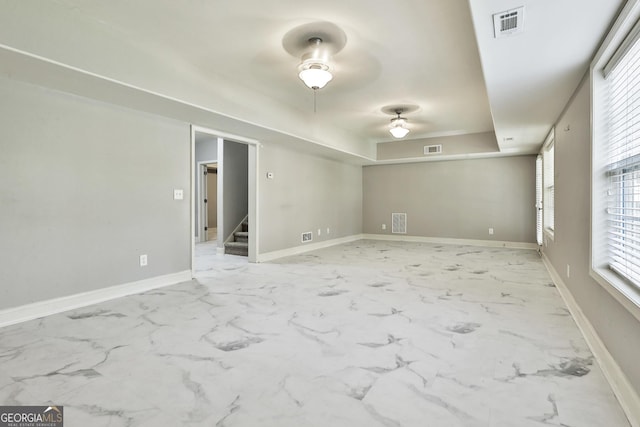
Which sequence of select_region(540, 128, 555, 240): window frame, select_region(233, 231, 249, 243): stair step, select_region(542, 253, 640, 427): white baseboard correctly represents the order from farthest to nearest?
select_region(233, 231, 249, 243): stair step
select_region(540, 128, 555, 240): window frame
select_region(542, 253, 640, 427): white baseboard

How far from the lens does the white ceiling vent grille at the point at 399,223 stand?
877 cm

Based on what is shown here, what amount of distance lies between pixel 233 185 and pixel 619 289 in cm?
659

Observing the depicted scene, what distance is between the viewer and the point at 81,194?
342cm

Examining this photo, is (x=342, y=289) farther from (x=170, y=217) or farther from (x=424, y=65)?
(x=424, y=65)

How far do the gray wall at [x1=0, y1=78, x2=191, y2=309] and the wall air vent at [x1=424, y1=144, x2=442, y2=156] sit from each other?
5405 millimetres

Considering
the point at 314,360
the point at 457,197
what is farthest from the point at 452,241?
the point at 314,360

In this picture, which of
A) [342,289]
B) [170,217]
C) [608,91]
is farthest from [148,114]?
[608,91]

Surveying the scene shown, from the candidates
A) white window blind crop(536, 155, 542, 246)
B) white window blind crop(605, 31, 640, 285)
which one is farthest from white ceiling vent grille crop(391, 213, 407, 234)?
white window blind crop(605, 31, 640, 285)

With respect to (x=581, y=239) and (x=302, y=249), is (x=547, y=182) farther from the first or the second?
(x=302, y=249)

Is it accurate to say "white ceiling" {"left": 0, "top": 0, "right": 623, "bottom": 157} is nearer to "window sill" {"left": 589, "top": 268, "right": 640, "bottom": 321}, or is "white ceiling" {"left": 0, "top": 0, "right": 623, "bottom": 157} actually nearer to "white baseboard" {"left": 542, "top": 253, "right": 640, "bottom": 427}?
"window sill" {"left": 589, "top": 268, "right": 640, "bottom": 321}

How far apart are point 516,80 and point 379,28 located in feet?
4.31

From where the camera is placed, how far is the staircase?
665 cm

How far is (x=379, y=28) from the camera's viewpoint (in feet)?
9.80

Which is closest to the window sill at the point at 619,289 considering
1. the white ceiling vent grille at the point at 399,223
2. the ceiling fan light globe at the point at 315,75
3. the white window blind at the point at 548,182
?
the ceiling fan light globe at the point at 315,75
